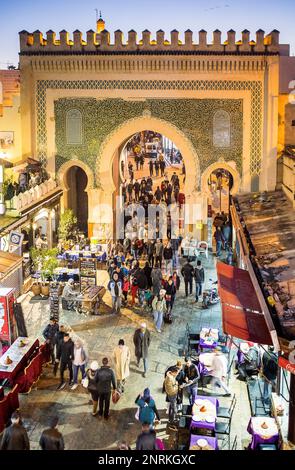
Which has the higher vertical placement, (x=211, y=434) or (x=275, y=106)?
(x=275, y=106)

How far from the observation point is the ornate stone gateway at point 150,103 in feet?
80.8

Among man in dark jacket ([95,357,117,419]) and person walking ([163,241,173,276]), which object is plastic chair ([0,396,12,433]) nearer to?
man in dark jacket ([95,357,117,419])

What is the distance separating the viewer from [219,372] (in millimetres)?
13312

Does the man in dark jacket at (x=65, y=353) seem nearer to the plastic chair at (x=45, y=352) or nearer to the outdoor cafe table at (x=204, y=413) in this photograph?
the plastic chair at (x=45, y=352)

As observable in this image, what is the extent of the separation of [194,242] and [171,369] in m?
12.2

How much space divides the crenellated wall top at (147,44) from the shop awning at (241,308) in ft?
37.3

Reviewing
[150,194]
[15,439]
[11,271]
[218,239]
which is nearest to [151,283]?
[11,271]

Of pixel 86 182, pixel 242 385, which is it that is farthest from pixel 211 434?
pixel 86 182

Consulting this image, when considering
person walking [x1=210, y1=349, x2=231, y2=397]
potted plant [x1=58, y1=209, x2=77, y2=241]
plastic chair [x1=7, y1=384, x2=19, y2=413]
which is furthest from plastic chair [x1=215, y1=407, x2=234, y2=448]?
potted plant [x1=58, y1=209, x2=77, y2=241]

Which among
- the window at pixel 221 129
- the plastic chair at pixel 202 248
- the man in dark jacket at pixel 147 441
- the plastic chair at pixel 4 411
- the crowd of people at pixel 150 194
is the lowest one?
the plastic chair at pixel 4 411

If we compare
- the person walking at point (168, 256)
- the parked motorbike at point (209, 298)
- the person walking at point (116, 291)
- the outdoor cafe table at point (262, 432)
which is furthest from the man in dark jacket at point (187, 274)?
the outdoor cafe table at point (262, 432)

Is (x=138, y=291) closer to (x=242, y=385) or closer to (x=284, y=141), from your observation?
(x=242, y=385)

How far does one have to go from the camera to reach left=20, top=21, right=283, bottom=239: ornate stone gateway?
24.6 meters

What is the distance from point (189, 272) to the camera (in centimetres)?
1977
